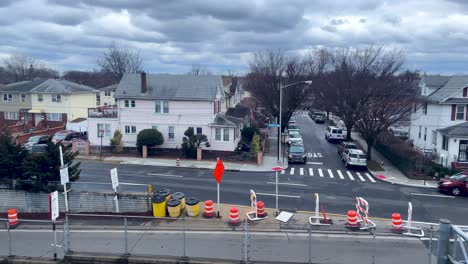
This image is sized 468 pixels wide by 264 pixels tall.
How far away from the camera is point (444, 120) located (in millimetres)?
38594

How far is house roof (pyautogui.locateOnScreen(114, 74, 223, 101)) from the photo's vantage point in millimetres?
41438

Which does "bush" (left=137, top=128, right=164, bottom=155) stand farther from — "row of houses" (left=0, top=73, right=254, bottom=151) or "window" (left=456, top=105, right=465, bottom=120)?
"window" (left=456, top=105, right=465, bottom=120)

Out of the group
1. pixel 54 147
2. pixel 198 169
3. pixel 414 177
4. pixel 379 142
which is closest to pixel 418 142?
pixel 379 142

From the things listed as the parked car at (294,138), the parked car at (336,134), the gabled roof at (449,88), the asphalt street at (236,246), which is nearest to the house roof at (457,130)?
the gabled roof at (449,88)

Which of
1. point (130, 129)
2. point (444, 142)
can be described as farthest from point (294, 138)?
point (130, 129)

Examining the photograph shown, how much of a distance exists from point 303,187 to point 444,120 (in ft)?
61.3

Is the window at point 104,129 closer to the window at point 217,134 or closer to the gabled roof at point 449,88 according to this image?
the window at point 217,134

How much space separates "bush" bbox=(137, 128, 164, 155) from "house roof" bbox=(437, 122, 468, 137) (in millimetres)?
26018

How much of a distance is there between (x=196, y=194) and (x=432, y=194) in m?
15.7

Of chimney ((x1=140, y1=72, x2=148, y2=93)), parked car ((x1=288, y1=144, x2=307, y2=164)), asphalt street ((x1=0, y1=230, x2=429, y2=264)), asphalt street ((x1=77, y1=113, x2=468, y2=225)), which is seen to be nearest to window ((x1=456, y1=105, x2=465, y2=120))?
asphalt street ((x1=77, y1=113, x2=468, y2=225))

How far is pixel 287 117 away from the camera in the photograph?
59188mm

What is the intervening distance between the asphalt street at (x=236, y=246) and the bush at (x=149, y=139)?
2207cm

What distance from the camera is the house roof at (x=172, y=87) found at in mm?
41438

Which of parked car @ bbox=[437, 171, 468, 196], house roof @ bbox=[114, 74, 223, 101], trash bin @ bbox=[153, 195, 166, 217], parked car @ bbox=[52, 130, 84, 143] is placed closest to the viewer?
trash bin @ bbox=[153, 195, 166, 217]
